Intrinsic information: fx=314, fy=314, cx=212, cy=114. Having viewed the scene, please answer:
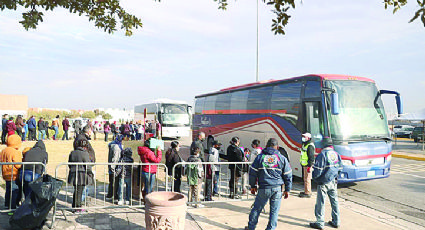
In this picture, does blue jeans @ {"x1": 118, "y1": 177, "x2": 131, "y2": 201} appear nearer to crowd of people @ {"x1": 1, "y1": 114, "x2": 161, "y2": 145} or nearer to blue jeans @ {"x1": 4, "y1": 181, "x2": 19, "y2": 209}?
blue jeans @ {"x1": 4, "y1": 181, "x2": 19, "y2": 209}

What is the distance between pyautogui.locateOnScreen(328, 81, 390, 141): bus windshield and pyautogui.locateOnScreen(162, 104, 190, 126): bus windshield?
59.7 feet

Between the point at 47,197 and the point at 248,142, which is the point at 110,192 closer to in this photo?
the point at 47,197

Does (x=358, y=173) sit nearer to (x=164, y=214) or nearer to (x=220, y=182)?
(x=220, y=182)

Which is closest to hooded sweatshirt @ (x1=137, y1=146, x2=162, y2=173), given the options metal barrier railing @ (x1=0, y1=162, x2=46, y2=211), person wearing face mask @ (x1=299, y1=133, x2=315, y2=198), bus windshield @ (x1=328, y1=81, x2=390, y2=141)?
metal barrier railing @ (x1=0, y1=162, x2=46, y2=211)

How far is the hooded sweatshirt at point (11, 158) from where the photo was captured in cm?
615

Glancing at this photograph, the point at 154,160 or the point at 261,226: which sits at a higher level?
the point at 154,160

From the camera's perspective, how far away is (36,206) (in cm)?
Answer: 527

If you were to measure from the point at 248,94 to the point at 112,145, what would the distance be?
7.46m

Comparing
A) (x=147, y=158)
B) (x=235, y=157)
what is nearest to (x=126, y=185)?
(x=147, y=158)

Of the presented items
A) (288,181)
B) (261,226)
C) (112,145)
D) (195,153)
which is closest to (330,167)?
(288,181)

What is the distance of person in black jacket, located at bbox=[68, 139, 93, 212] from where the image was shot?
6285 millimetres

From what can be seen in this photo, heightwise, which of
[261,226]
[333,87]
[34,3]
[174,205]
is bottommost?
[261,226]

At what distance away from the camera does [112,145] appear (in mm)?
7594

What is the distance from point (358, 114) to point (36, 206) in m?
8.35
